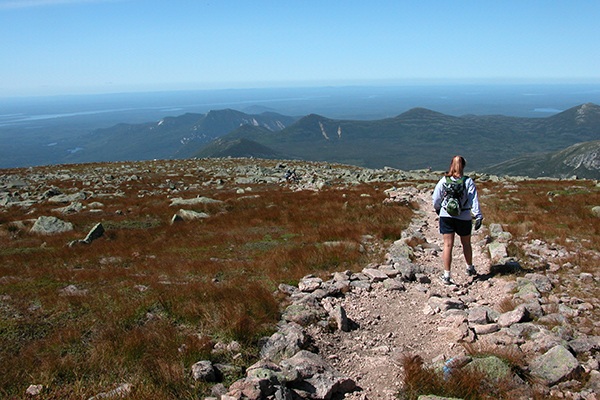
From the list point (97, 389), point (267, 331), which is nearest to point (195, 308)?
point (267, 331)

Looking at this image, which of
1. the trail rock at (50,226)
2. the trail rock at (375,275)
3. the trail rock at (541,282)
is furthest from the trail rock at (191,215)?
the trail rock at (541,282)

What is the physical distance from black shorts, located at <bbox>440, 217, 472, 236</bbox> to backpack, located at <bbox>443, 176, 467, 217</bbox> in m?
0.30

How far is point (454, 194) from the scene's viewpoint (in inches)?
312

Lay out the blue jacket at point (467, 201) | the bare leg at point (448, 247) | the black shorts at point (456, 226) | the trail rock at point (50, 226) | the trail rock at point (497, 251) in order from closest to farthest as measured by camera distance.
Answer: the blue jacket at point (467, 201), the black shorts at point (456, 226), the bare leg at point (448, 247), the trail rock at point (497, 251), the trail rock at point (50, 226)

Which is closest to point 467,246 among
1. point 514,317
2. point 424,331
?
point 514,317

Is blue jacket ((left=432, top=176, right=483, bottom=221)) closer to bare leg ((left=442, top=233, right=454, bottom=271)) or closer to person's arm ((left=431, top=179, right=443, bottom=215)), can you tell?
person's arm ((left=431, top=179, right=443, bottom=215))

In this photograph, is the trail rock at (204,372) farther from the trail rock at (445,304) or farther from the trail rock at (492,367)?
the trail rock at (445,304)

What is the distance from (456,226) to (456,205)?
2.02 feet

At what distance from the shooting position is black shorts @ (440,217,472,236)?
8008 mm

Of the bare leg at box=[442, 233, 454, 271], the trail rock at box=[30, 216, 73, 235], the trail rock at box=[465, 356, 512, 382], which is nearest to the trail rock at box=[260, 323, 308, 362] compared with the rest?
the trail rock at box=[465, 356, 512, 382]

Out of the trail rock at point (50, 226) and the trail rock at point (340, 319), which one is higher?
the trail rock at point (340, 319)

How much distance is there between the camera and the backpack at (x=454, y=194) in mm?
7828

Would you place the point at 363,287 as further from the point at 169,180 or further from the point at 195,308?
the point at 169,180

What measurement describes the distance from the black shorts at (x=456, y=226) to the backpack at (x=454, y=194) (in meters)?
0.30
